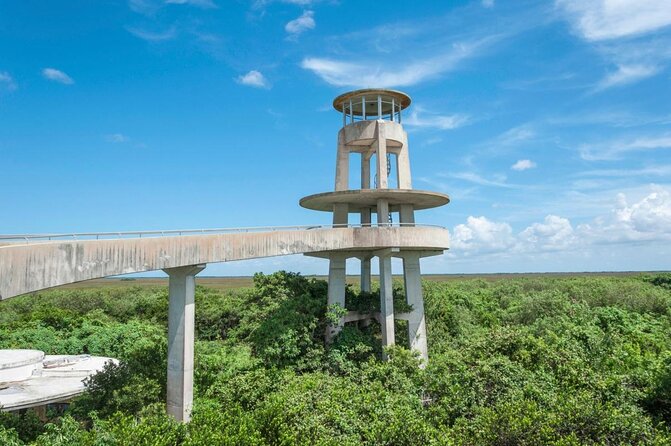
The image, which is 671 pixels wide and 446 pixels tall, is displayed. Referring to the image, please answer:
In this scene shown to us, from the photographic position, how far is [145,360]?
22797mm

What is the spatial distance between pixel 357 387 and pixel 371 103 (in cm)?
2111

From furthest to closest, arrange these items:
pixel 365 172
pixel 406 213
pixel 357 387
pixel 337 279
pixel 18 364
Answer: pixel 365 172 < pixel 406 213 < pixel 337 279 < pixel 18 364 < pixel 357 387

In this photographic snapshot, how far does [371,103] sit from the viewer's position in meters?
33.8

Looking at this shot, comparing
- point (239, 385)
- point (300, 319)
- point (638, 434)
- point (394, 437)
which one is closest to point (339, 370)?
Answer: point (300, 319)

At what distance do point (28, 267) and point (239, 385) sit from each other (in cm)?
1020

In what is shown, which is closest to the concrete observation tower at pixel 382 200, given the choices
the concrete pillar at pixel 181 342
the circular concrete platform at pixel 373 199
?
the circular concrete platform at pixel 373 199

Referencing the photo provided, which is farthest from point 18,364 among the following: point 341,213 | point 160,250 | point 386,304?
point 386,304

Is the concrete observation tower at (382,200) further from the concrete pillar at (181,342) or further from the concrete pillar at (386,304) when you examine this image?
the concrete pillar at (181,342)

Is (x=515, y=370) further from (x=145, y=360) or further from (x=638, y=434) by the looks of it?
(x=145, y=360)

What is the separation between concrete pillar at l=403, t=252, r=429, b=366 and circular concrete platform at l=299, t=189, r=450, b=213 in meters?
3.76

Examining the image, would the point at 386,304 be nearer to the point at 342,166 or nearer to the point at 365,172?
the point at 342,166

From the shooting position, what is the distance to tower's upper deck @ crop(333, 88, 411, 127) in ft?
107

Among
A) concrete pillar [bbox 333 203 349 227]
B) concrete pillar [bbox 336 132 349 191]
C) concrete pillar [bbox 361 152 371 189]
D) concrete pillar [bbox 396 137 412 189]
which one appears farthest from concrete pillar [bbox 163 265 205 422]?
concrete pillar [bbox 361 152 371 189]

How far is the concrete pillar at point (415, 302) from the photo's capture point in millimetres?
31938
